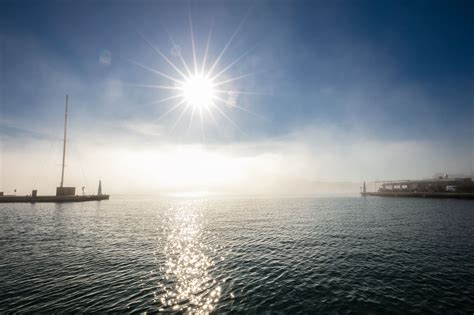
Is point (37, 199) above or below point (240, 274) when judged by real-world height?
above

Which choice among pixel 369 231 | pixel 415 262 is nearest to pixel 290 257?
pixel 415 262

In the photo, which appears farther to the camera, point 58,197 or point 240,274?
point 58,197

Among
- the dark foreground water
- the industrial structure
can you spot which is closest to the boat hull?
the industrial structure

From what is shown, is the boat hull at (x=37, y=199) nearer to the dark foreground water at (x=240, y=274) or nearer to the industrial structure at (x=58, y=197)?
the industrial structure at (x=58, y=197)

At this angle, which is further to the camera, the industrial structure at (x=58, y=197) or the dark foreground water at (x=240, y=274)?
the industrial structure at (x=58, y=197)

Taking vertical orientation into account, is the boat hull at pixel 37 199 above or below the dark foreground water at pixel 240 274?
above

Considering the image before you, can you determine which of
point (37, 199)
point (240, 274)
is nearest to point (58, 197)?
point (37, 199)

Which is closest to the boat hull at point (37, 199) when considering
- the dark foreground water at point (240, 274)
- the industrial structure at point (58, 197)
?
the industrial structure at point (58, 197)

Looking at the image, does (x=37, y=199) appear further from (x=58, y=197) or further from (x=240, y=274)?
(x=240, y=274)

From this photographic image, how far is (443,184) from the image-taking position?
152750 mm

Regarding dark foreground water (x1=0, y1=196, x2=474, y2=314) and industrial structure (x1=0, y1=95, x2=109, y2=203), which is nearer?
dark foreground water (x1=0, y1=196, x2=474, y2=314)

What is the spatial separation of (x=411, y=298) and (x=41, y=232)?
56805 millimetres

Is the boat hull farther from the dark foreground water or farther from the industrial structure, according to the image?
the dark foreground water

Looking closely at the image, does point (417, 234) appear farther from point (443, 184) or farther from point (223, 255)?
point (443, 184)
